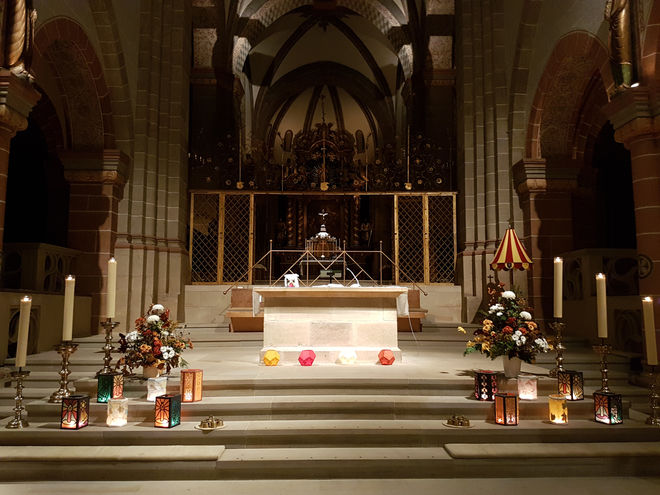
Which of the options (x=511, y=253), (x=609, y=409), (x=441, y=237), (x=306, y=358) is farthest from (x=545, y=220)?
(x=306, y=358)

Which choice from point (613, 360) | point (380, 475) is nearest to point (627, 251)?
point (613, 360)

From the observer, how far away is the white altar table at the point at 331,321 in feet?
20.4

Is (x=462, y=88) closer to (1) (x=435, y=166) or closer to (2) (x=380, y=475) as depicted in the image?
(1) (x=435, y=166)

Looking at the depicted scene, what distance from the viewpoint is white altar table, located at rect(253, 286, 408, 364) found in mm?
6227

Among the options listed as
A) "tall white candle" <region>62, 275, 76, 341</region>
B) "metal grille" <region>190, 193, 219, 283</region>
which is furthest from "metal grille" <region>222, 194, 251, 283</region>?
"tall white candle" <region>62, 275, 76, 341</region>

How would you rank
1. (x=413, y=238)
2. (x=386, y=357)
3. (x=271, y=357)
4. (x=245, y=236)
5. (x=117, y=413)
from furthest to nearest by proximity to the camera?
(x=413, y=238), (x=245, y=236), (x=386, y=357), (x=271, y=357), (x=117, y=413)

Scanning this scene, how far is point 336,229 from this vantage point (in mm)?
20203

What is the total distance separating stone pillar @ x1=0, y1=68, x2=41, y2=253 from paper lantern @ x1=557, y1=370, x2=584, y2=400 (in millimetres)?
5885

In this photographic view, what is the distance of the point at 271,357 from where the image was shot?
5.96m

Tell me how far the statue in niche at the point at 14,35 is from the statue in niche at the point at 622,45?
6493mm

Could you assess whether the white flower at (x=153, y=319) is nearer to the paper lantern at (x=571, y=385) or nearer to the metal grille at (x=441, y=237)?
the paper lantern at (x=571, y=385)

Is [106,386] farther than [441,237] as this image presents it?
No

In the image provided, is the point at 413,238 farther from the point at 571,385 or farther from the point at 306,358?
the point at 571,385

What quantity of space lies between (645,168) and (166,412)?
18.2 feet
